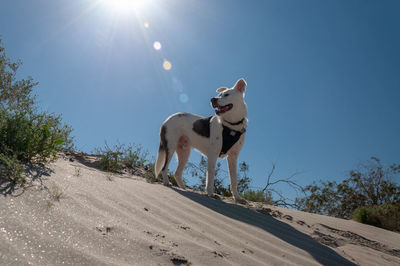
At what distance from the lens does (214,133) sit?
4793mm

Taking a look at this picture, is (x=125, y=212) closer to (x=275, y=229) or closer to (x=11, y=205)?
(x=11, y=205)

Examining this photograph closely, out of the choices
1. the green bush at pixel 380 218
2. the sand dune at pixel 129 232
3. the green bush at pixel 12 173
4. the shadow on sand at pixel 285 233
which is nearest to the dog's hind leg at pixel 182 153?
the shadow on sand at pixel 285 233

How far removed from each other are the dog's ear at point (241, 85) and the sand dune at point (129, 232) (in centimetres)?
250

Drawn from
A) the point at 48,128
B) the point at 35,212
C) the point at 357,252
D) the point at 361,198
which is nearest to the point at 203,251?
the point at 35,212

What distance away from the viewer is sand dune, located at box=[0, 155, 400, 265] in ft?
4.87

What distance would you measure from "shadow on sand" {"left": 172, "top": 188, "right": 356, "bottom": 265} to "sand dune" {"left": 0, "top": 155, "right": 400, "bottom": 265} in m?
0.02

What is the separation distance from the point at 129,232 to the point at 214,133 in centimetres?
313

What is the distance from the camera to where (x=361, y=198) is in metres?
10.0

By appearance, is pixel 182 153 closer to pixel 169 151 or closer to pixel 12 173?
pixel 169 151

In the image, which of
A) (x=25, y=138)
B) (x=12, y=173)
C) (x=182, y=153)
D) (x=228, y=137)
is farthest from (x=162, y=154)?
(x=12, y=173)

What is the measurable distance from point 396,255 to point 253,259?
3048mm

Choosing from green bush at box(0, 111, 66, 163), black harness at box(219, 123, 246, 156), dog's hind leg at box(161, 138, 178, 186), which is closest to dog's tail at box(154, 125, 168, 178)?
dog's hind leg at box(161, 138, 178, 186)

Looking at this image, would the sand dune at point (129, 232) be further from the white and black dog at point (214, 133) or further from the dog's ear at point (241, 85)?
the dog's ear at point (241, 85)

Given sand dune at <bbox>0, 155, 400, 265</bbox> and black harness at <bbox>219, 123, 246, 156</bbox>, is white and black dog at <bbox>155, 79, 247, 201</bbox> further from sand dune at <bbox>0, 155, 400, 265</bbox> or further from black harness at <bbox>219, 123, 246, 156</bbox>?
sand dune at <bbox>0, 155, 400, 265</bbox>
